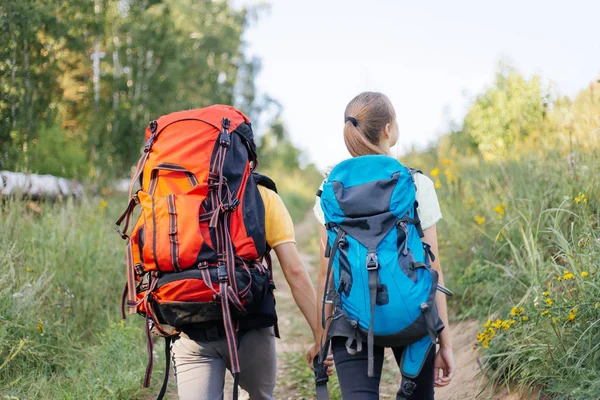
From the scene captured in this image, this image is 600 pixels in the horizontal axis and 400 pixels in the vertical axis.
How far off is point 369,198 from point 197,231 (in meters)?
0.66

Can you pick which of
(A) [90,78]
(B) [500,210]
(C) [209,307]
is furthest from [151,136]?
(A) [90,78]

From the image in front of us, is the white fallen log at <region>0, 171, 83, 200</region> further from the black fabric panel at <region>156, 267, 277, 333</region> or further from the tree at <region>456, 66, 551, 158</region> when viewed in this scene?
the tree at <region>456, 66, 551, 158</region>

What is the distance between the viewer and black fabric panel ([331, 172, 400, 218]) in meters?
2.17

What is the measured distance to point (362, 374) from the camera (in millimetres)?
2250

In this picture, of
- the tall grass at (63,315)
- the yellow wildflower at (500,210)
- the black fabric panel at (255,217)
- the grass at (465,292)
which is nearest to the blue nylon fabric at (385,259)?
the black fabric panel at (255,217)

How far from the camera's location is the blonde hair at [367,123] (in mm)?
2389

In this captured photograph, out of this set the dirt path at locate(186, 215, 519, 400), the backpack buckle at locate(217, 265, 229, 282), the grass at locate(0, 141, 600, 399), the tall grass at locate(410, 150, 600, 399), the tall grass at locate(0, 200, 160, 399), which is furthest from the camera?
the dirt path at locate(186, 215, 519, 400)

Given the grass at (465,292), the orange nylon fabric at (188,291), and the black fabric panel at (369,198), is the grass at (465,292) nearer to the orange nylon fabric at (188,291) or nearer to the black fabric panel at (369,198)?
the black fabric panel at (369,198)

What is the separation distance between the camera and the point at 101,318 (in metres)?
4.87

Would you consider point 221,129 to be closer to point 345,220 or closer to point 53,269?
point 345,220

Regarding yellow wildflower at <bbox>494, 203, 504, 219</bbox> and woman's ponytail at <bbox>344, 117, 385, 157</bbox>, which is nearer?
woman's ponytail at <bbox>344, 117, 385, 157</bbox>

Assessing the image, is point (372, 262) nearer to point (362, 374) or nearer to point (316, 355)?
point (362, 374)

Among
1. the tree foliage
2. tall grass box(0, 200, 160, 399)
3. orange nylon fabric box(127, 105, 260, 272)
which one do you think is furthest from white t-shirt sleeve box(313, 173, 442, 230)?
the tree foliage

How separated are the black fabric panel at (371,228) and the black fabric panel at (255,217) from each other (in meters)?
0.41
